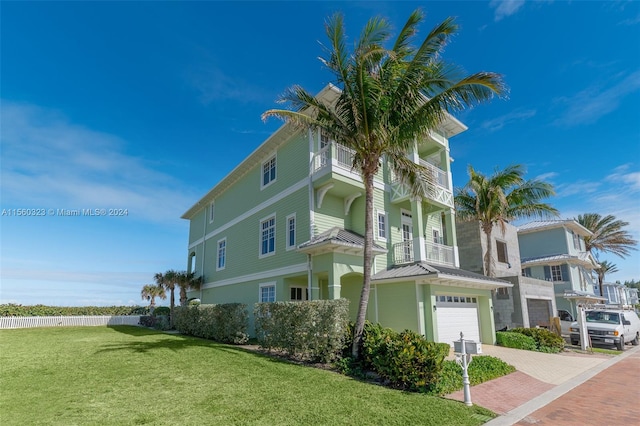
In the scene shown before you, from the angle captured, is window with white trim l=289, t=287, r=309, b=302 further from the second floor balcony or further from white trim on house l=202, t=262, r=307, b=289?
the second floor balcony

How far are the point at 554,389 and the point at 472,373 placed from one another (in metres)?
2.09

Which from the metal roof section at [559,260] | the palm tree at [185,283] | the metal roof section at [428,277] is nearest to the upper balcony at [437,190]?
the metal roof section at [428,277]

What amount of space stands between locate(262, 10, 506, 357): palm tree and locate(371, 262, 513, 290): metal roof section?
3271 mm

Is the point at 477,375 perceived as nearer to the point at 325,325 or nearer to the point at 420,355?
the point at 420,355

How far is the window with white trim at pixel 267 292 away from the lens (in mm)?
16703

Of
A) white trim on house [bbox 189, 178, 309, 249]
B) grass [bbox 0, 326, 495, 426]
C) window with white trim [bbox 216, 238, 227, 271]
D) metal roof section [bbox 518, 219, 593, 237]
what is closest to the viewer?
grass [bbox 0, 326, 495, 426]

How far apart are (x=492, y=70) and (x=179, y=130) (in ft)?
53.2

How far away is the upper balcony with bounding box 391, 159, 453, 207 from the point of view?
1662 centimetres

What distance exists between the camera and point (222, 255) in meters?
22.9

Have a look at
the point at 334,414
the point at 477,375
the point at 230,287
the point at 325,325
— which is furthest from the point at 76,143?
the point at 477,375

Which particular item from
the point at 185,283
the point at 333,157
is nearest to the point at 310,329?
the point at 333,157

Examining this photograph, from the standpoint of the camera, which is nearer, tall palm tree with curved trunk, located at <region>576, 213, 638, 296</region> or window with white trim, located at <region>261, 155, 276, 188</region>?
window with white trim, located at <region>261, 155, 276, 188</region>

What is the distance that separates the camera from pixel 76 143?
14547mm

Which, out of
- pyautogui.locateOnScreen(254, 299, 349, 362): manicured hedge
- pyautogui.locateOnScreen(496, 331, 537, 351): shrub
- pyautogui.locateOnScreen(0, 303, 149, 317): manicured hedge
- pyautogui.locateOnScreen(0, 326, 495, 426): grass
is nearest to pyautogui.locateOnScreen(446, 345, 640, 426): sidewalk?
pyautogui.locateOnScreen(0, 326, 495, 426): grass
